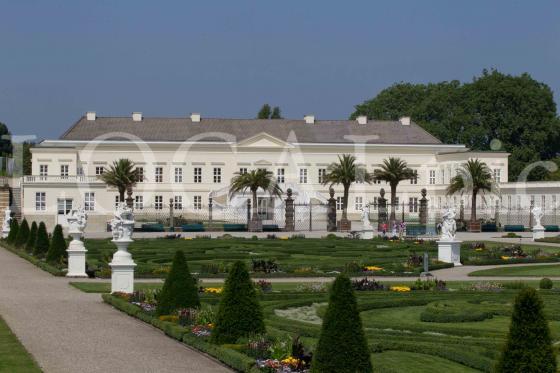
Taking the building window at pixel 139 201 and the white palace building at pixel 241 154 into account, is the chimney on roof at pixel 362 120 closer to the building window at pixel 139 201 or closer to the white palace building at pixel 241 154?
the white palace building at pixel 241 154

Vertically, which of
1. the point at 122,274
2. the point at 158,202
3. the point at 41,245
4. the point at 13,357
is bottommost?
the point at 13,357

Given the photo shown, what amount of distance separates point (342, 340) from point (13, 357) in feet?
15.9

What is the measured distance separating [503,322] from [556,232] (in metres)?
39.8

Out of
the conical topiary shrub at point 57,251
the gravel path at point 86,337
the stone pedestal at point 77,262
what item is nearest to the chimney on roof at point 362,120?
the conical topiary shrub at point 57,251

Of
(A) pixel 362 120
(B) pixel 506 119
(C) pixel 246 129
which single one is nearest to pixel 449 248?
(C) pixel 246 129

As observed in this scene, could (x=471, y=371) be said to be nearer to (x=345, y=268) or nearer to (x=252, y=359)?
(x=252, y=359)

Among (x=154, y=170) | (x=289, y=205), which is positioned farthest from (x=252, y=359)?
(x=154, y=170)

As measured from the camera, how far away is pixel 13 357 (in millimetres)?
13531

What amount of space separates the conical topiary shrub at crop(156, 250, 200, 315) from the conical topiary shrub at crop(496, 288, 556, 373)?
28.2ft

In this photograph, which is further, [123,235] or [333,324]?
[123,235]

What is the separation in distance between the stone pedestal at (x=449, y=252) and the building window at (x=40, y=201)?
3325 cm

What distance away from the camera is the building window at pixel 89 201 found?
2375 inches

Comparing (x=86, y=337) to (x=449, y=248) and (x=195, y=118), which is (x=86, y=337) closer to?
(x=449, y=248)

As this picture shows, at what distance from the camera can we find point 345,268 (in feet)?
93.6
